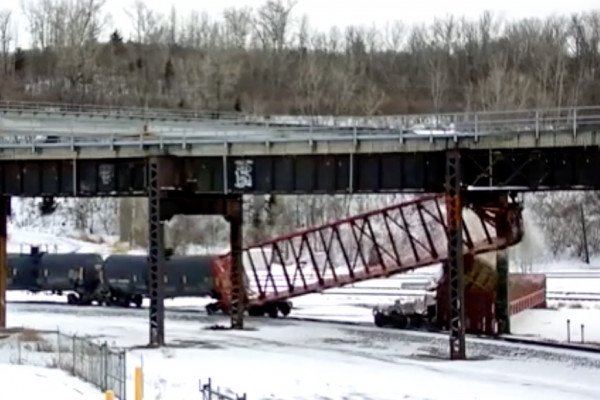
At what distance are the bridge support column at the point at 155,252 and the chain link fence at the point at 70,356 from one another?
3782 mm

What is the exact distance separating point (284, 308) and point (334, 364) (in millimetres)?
20719

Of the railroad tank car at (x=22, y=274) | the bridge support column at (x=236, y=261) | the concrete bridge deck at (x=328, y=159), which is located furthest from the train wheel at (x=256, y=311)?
the railroad tank car at (x=22, y=274)

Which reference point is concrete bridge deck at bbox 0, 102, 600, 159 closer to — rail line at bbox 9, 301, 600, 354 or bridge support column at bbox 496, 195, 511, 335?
bridge support column at bbox 496, 195, 511, 335

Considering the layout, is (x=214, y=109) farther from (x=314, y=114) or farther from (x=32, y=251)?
(x=32, y=251)

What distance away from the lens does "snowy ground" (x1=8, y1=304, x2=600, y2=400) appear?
31.1 meters

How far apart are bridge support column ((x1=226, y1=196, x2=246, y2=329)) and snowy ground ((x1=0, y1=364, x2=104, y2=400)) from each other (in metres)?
20.1

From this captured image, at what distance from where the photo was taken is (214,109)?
470 feet

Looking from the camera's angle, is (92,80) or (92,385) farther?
(92,80)

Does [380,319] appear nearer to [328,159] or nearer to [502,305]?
[502,305]

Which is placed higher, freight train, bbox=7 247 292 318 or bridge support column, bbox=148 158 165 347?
bridge support column, bbox=148 158 165 347

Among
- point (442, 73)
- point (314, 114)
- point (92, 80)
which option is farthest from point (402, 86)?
point (92, 80)

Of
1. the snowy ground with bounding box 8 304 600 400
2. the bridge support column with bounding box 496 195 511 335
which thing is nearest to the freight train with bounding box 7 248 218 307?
the snowy ground with bounding box 8 304 600 400

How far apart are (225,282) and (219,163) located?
45.6 feet

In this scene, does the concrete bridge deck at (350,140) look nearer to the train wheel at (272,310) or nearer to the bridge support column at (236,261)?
the bridge support column at (236,261)
